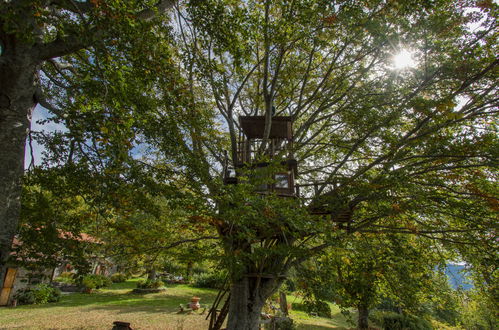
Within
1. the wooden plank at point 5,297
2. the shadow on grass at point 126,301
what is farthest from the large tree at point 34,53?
the wooden plank at point 5,297

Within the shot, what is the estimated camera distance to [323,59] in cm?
962

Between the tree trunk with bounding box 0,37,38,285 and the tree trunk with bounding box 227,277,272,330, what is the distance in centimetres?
581

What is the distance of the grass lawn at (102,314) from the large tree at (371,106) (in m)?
6.71

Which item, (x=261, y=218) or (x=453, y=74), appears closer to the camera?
(x=261, y=218)

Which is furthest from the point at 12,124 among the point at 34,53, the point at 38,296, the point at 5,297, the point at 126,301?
the point at 126,301

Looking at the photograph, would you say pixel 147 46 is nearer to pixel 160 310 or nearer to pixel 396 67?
pixel 396 67

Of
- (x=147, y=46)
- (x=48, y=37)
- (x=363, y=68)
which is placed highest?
(x=363, y=68)

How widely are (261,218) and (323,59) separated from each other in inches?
276

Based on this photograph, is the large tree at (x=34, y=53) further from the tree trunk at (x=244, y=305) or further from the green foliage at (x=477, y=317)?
the green foliage at (x=477, y=317)

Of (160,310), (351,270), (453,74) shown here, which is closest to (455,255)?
(351,270)

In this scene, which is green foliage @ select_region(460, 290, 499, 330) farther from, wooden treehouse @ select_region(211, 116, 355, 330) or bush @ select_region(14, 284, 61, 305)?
bush @ select_region(14, 284, 61, 305)

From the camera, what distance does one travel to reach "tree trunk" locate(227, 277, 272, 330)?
312 inches

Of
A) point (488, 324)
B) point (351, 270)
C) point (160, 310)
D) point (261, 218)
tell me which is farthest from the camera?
point (160, 310)

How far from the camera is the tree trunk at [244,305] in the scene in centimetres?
792
